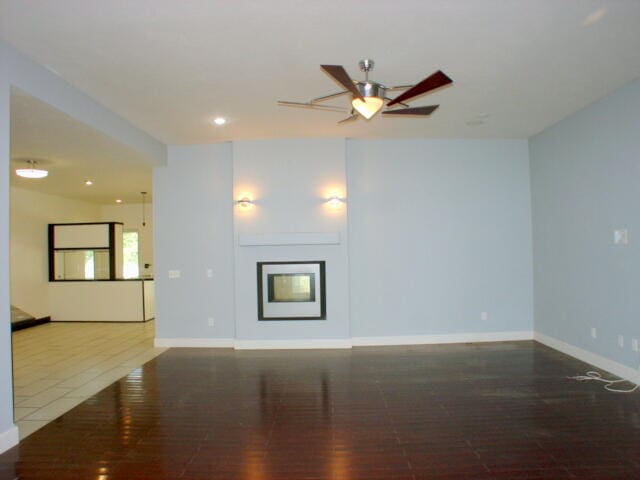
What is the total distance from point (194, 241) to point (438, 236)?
3475mm

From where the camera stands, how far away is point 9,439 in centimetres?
283

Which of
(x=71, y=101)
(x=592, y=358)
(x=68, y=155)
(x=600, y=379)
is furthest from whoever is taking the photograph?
(x=68, y=155)

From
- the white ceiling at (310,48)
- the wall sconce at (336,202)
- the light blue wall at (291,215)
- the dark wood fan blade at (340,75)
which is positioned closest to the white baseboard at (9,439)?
the white ceiling at (310,48)

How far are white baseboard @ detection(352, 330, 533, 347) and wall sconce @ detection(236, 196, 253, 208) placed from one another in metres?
2.37

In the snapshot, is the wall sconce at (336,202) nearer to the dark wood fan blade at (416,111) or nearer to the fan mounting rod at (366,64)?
the dark wood fan blade at (416,111)

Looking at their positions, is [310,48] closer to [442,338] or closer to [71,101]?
[71,101]

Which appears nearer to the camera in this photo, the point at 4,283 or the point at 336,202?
the point at 4,283

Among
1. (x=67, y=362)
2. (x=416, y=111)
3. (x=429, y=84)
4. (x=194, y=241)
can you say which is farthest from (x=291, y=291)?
(x=429, y=84)

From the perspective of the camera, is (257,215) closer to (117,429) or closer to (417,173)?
(417,173)

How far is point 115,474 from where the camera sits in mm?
2523

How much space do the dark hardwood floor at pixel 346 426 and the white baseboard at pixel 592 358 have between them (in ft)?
0.60

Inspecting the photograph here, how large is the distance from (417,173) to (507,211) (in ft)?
4.53

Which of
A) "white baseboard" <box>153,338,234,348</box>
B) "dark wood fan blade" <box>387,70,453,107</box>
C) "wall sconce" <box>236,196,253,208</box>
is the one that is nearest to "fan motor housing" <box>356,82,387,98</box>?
"dark wood fan blade" <box>387,70,453,107</box>

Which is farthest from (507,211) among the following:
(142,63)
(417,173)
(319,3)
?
(142,63)
